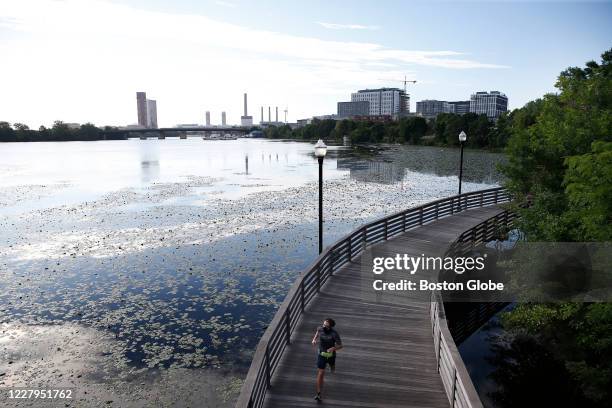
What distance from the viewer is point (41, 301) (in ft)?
57.2

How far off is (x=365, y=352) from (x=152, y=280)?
1249 cm

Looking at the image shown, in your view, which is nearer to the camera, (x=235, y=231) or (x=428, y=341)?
(x=428, y=341)

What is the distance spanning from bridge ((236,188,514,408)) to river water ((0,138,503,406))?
2896mm

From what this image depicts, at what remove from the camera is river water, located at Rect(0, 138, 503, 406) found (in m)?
12.5

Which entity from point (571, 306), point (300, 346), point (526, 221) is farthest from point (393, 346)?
point (526, 221)

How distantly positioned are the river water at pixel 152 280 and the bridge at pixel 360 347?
290 centimetres

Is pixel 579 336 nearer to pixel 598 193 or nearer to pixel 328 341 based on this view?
pixel 598 193

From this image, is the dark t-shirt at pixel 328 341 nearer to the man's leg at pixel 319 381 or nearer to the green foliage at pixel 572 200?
the man's leg at pixel 319 381

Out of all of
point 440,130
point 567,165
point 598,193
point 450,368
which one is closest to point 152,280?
point 450,368

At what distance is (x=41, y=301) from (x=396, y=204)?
88.8 ft

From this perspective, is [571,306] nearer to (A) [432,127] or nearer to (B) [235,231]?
(B) [235,231]

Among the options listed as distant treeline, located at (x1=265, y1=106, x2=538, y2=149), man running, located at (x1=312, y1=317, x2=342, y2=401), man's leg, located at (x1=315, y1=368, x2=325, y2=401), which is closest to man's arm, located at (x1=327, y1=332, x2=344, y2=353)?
man running, located at (x1=312, y1=317, x2=342, y2=401)

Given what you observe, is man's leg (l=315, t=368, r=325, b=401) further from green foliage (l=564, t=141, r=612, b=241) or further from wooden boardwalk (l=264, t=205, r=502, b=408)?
green foliage (l=564, t=141, r=612, b=241)

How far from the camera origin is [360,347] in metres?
10.5
